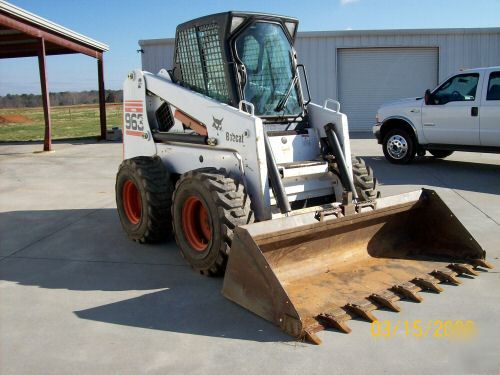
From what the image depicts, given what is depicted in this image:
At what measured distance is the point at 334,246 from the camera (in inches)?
196

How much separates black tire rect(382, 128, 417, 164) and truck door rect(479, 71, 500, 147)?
5.79 feet

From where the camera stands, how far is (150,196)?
5.90 meters

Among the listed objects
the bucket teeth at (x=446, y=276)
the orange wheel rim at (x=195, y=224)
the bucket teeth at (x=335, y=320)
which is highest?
the orange wheel rim at (x=195, y=224)

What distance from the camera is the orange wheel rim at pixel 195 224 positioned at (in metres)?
5.29

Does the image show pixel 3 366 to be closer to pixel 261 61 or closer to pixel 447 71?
pixel 261 61


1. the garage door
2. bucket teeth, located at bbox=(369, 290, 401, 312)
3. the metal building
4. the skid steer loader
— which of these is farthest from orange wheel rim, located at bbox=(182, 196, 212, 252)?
the garage door

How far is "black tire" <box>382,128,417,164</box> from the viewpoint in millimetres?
12039

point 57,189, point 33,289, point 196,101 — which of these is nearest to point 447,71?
point 57,189

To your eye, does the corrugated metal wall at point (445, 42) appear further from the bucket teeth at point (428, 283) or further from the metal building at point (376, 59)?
the bucket teeth at point (428, 283)

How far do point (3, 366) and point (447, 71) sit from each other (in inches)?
790

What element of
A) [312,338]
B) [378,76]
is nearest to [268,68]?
[312,338]

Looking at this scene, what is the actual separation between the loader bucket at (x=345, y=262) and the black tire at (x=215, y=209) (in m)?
0.42

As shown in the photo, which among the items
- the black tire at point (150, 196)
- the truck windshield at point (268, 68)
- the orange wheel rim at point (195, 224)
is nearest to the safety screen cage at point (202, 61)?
the truck windshield at point (268, 68)

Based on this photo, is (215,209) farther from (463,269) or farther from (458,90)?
(458,90)
